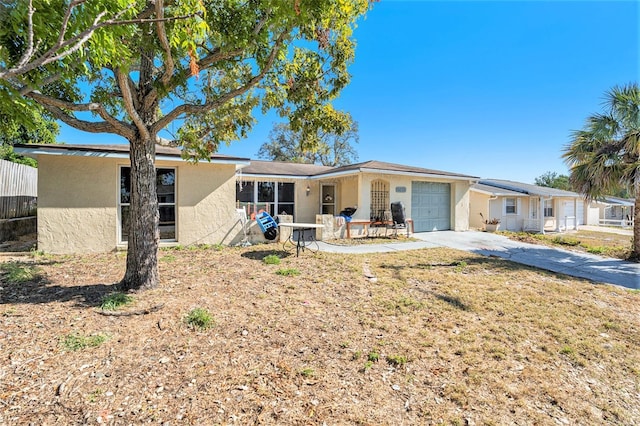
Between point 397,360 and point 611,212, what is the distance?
4904cm

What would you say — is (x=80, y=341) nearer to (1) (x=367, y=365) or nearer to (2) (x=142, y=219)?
(2) (x=142, y=219)

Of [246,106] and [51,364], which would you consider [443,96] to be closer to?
[246,106]

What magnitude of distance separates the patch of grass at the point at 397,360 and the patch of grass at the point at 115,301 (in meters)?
4.17

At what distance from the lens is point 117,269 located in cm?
684

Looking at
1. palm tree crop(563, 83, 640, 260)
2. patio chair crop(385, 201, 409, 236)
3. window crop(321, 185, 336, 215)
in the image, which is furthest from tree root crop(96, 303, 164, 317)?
palm tree crop(563, 83, 640, 260)

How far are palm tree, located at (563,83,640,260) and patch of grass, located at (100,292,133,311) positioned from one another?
15179 mm

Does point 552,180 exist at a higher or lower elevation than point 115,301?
higher

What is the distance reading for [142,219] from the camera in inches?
203

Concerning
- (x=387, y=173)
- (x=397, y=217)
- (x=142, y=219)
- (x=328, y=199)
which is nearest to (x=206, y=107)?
(x=142, y=219)

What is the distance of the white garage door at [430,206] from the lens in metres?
14.9

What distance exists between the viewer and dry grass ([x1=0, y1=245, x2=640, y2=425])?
2.68 metres

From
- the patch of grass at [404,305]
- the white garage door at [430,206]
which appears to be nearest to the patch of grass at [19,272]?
the patch of grass at [404,305]

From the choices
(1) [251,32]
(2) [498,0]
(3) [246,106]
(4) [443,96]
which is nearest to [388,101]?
(4) [443,96]

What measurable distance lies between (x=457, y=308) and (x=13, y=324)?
6.81m
